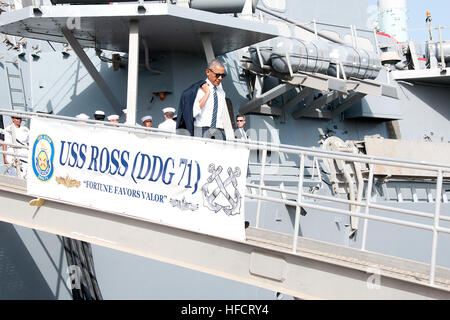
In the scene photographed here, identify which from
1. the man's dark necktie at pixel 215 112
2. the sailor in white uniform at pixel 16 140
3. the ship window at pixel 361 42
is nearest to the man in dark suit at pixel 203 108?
the man's dark necktie at pixel 215 112

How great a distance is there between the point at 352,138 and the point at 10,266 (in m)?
6.87

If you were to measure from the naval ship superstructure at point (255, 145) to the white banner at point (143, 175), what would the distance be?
0.11 m

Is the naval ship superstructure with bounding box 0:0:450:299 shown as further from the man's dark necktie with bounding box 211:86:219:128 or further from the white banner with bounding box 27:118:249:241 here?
the man's dark necktie with bounding box 211:86:219:128

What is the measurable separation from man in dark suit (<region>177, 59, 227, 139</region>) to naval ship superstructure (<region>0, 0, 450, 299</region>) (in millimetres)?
438

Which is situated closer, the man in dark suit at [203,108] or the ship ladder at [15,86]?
the man in dark suit at [203,108]

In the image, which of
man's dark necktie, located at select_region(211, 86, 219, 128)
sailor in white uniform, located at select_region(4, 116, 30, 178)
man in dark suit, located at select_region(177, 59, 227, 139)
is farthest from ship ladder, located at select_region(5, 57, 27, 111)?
man's dark necktie, located at select_region(211, 86, 219, 128)

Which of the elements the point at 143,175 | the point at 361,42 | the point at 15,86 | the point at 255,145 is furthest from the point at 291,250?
the point at 361,42

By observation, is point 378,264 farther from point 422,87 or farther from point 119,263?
point 422,87

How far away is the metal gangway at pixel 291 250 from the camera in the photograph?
158 inches

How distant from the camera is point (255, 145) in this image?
448 cm

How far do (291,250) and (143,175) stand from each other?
4.79 feet

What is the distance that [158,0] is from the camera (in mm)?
9945

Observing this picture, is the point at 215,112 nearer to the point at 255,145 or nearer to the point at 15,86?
the point at 255,145

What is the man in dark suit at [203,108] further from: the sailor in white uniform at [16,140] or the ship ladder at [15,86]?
the ship ladder at [15,86]
